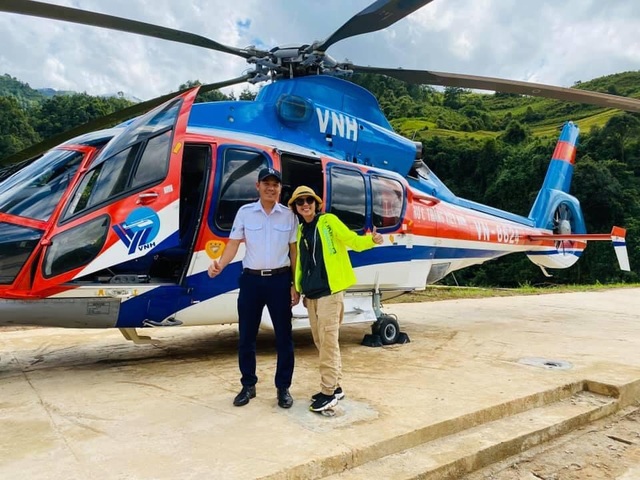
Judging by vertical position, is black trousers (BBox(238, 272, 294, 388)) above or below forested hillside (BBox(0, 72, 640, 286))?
below

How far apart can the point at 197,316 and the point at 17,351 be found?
2.47m

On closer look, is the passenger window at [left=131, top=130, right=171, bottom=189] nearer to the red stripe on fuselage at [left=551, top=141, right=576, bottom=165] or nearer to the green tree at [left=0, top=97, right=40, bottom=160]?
the red stripe on fuselage at [left=551, top=141, right=576, bottom=165]

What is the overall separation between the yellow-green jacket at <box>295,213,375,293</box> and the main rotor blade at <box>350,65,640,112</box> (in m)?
3.10

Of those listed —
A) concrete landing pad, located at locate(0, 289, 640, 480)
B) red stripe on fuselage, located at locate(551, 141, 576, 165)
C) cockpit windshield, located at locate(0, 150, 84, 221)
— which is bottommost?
concrete landing pad, located at locate(0, 289, 640, 480)

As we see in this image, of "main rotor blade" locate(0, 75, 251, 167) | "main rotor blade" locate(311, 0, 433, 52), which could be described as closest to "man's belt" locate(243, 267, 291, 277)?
"main rotor blade" locate(0, 75, 251, 167)

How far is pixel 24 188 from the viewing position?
4215 millimetres

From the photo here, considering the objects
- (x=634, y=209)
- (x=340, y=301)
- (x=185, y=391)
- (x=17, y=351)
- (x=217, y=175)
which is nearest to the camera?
(x=340, y=301)

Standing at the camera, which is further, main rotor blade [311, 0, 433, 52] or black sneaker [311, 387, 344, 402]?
main rotor blade [311, 0, 433, 52]

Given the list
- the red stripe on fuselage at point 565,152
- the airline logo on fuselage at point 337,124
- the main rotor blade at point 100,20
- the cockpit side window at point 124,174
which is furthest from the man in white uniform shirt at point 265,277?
the red stripe on fuselage at point 565,152

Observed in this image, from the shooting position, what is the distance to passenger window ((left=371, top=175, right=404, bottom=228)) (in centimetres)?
605

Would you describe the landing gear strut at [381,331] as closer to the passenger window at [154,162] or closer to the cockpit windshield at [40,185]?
the passenger window at [154,162]

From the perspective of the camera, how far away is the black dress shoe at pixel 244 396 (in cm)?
357

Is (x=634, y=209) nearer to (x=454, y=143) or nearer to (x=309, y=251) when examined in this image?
(x=454, y=143)

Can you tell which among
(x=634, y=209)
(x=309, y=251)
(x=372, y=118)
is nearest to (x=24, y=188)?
(x=309, y=251)
